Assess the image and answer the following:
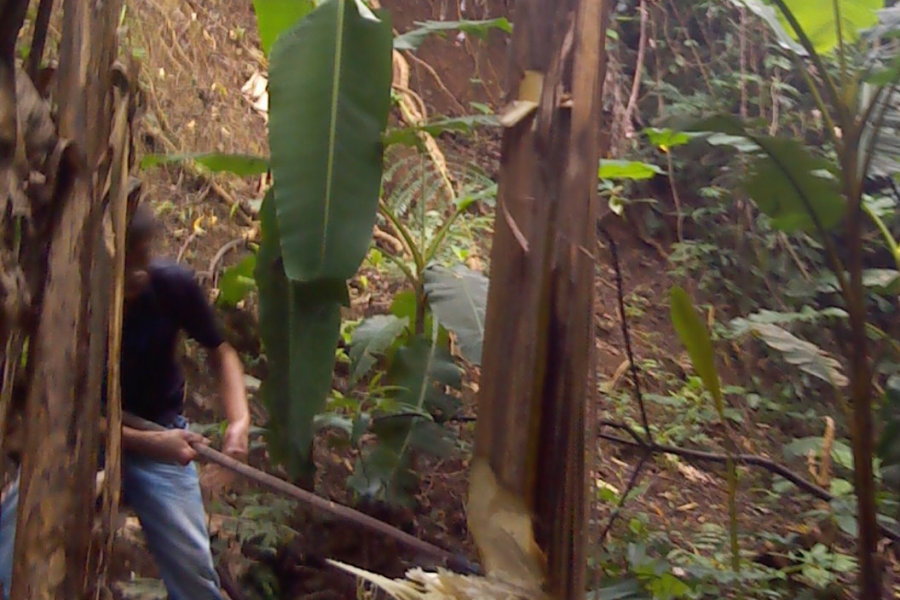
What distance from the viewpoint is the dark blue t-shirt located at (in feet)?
5.56

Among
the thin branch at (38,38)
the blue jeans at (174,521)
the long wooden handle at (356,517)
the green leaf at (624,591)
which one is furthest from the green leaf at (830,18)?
the blue jeans at (174,521)

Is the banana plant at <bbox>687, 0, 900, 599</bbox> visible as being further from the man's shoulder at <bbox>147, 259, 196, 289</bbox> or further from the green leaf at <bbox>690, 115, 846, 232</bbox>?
the man's shoulder at <bbox>147, 259, 196, 289</bbox>

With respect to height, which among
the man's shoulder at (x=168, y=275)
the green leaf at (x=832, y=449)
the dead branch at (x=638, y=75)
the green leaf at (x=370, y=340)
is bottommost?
the green leaf at (x=832, y=449)

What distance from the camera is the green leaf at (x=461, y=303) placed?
1.98m

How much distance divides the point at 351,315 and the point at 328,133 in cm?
179

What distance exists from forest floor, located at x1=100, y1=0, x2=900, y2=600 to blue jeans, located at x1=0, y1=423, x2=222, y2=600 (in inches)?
11.2

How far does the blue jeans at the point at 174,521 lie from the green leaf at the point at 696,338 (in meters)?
1.15

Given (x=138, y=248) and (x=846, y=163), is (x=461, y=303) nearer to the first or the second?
(x=138, y=248)

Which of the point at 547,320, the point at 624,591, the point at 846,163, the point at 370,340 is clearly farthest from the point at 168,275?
the point at 846,163

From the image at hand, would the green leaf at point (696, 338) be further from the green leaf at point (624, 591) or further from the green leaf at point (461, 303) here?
the green leaf at point (461, 303)

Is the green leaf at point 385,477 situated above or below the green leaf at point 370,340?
below

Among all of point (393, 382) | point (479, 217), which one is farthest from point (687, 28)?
point (393, 382)

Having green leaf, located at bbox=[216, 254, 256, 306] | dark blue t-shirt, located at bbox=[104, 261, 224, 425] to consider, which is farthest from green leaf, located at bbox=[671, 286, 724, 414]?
green leaf, located at bbox=[216, 254, 256, 306]

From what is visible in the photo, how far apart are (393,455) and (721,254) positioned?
9.43ft
